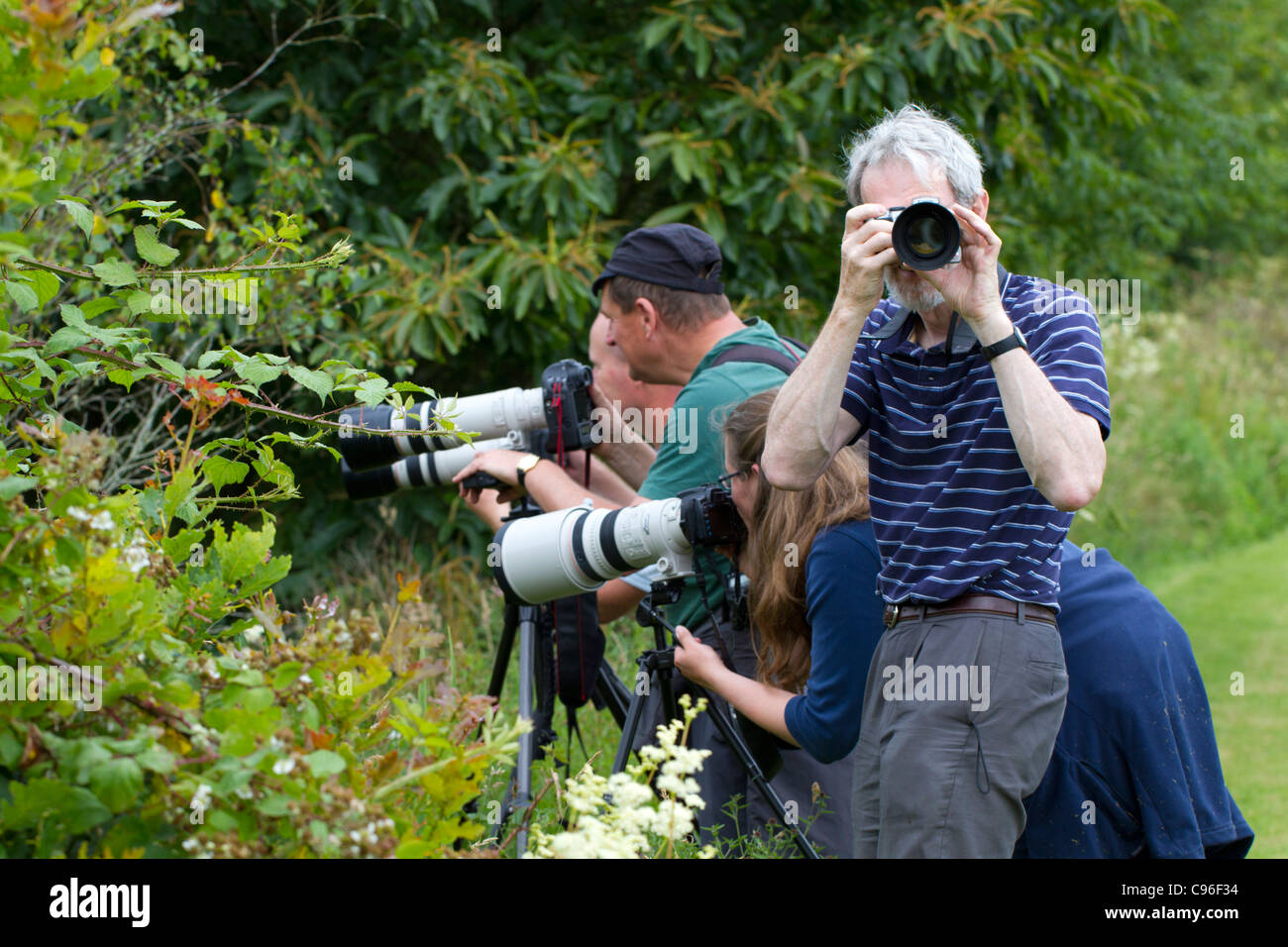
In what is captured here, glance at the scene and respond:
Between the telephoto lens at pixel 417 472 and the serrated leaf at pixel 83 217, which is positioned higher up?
the telephoto lens at pixel 417 472

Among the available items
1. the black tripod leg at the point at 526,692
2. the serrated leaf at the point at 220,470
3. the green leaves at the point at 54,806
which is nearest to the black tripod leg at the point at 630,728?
the black tripod leg at the point at 526,692

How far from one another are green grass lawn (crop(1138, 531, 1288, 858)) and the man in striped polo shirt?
2.85 metres

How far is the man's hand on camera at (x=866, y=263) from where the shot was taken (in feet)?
7.14

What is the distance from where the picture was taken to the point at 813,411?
2.28 meters

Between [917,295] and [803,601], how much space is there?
30.9 inches

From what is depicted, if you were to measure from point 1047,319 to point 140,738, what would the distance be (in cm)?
158

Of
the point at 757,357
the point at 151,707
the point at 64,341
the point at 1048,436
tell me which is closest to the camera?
the point at 151,707

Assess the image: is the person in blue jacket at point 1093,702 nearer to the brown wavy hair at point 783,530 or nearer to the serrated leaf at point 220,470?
the brown wavy hair at point 783,530

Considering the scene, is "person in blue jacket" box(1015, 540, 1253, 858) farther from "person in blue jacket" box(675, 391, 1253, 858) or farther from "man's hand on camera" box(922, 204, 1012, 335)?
"man's hand on camera" box(922, 204, 1012, 335)

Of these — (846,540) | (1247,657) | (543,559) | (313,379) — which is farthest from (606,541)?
(1247,657)

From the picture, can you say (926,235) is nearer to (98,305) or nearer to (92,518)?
(98,305)

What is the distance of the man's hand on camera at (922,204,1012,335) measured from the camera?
207cm

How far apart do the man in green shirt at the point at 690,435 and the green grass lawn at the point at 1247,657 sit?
2340 mm

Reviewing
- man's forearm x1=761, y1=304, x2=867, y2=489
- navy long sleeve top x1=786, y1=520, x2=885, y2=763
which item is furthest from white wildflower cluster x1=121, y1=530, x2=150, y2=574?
navy long sleeve top x1=786, y1=520, x2=885, y2=763
